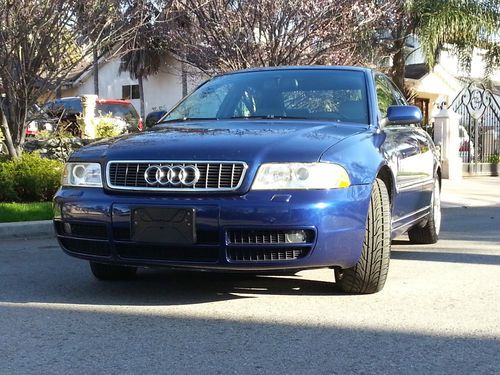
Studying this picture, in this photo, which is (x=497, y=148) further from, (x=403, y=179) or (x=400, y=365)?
(x=400, y=365)

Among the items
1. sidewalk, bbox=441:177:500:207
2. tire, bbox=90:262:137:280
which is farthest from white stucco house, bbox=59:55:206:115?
tire, bbox=90:262:137:280

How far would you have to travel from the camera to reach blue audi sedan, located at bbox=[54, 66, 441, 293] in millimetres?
4066

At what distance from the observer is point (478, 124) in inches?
702

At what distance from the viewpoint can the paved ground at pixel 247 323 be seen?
344 centimetres

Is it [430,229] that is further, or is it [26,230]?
[26,230]

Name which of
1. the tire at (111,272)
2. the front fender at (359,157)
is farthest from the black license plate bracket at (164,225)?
the tire at (111,272)

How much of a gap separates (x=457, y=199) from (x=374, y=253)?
8388mm

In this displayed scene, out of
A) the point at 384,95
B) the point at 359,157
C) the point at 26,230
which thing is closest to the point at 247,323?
the point at 359,157

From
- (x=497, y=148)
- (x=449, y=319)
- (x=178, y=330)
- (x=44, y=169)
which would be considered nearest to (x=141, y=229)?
(x=178, y=330)

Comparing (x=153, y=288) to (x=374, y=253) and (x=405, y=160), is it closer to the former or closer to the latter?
(x=374, y=253)

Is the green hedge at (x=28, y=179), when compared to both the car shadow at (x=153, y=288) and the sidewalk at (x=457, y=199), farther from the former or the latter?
the car shadow at (x=153, y=288)

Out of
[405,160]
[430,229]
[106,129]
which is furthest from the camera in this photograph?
[106,129]

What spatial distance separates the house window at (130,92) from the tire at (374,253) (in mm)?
28659

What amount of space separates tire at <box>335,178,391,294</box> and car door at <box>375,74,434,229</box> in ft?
1.66
